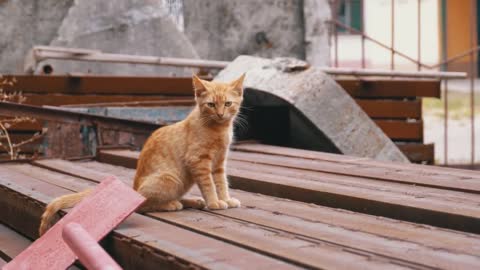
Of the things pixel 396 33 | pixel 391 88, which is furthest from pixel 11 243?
pixel 396 33

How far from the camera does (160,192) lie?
3.59 m

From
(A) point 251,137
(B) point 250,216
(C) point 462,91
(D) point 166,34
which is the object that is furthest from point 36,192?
(C) point 462,91

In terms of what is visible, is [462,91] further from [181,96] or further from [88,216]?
[88,216]

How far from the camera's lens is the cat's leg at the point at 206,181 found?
3.62 metres

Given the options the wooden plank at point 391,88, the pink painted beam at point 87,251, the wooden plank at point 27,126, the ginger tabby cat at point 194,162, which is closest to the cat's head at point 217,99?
the ginger tabby cat at point 194,162

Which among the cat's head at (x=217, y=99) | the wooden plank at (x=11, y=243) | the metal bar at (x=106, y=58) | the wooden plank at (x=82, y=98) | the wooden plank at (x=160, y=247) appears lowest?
the wooden plank at (x=11, y=243)

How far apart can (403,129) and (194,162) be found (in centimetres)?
443

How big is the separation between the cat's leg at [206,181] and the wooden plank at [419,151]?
14.1 ft

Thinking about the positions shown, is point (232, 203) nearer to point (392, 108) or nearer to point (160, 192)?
point (160, 192)

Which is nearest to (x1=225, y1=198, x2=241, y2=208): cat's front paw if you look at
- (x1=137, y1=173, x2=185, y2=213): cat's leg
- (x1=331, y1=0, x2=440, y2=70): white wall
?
(x1=137, y1=173, x2=185, y2=213): cat's leg

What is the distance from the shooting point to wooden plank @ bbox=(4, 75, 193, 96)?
790 centimetres

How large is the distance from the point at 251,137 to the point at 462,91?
14.7 metres

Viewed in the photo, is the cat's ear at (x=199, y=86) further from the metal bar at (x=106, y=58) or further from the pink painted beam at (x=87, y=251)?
the metal bar at (x=106, y=58)

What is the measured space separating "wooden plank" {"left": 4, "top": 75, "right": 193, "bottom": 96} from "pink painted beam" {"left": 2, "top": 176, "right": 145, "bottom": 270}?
4.58 m
